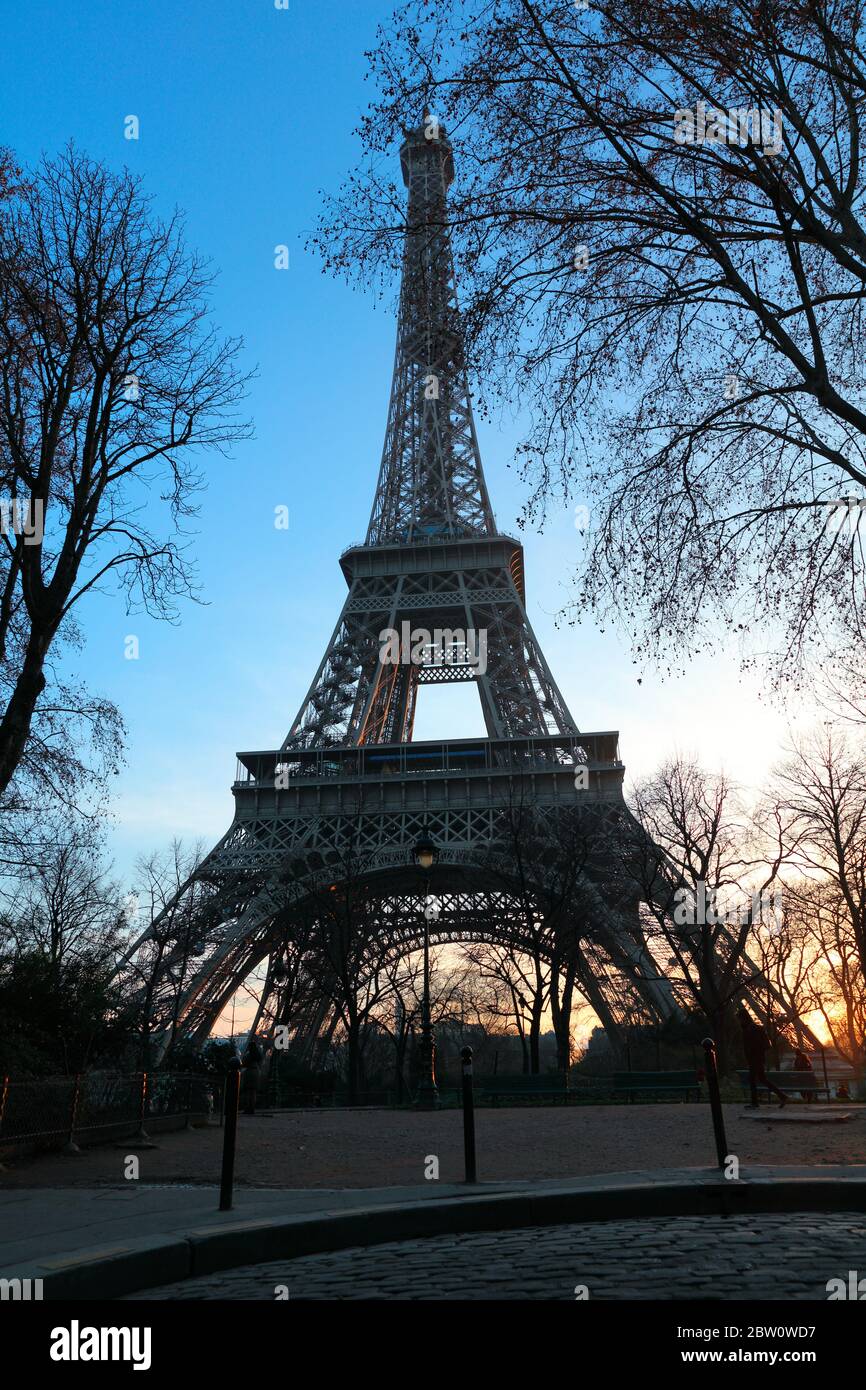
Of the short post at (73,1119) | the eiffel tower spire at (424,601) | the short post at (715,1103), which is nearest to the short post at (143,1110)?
the short post at (73,1119)

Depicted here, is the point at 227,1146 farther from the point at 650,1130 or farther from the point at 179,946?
the point at 179,946

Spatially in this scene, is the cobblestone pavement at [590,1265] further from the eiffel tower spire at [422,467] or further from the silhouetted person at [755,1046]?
the eiffel tower spire at [422,467]

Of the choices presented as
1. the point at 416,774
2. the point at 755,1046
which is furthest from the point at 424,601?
the point at 755,1046

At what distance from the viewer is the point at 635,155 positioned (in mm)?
10125

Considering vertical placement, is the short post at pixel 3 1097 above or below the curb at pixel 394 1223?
above

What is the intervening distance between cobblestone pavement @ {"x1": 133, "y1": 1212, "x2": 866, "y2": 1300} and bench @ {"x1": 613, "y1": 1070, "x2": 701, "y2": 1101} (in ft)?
62.2

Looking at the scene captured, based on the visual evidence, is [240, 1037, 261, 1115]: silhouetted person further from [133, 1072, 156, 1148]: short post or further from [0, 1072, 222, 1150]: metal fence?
[133, 1072, 156, 1148]: short post

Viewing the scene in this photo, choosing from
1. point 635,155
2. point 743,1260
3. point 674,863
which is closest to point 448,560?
point 674,863

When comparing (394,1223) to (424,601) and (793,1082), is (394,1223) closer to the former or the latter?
(793,1082)

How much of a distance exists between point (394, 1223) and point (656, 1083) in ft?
74.7

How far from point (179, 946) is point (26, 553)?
1025 inches

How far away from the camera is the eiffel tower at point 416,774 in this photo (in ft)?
136

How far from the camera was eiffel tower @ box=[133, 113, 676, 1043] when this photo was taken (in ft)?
136

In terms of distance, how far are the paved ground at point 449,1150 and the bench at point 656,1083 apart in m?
5.92
